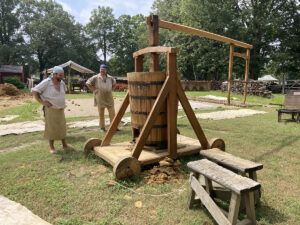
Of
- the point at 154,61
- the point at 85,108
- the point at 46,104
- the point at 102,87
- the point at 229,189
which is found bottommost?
the point at 85,108

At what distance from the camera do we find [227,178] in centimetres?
202

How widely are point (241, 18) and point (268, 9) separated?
2.77 metres

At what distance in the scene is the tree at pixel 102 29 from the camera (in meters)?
56.2

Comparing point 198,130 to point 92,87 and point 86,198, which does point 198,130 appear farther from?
point 92,87

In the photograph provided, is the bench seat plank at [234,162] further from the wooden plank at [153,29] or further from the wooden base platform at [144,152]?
the wooden plank at [153,29]

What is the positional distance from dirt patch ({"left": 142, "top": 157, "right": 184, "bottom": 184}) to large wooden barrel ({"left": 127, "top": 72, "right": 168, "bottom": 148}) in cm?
44

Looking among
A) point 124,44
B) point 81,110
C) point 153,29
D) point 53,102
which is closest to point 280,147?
point 153,29

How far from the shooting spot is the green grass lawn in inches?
92.0

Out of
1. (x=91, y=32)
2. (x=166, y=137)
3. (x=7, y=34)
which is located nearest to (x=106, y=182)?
(x=166, y=137)

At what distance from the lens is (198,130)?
383cm

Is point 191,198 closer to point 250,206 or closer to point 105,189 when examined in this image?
point 250,206

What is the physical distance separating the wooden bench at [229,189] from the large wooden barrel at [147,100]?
132 centimetres

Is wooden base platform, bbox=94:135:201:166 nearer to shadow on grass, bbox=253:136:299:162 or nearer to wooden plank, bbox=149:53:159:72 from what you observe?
shadow on grass, bbox=253:136:299:162

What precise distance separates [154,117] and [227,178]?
1523 millimetres
